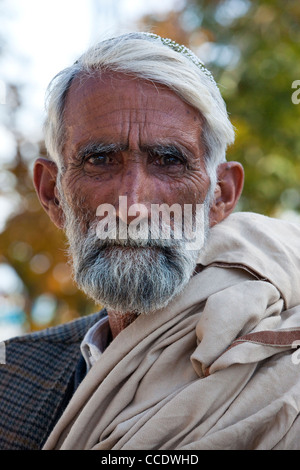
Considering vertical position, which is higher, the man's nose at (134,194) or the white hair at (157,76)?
the white hair at (157,76)

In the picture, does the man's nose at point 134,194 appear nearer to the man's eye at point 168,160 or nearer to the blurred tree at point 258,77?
the man's eye at point 168,160

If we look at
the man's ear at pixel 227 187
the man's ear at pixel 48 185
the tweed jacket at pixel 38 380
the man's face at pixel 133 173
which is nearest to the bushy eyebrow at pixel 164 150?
the man's face at pixel 133 173

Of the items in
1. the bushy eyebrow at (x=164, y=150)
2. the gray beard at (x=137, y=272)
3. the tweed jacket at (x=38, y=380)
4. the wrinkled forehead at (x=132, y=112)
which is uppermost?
the wrinkled forehead at (x=132, y=112)

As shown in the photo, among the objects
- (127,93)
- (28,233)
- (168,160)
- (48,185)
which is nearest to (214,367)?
(168,160)

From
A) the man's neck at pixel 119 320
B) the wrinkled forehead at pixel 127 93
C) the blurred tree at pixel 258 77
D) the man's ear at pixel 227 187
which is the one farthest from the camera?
the blurred tree at pixel 258 77

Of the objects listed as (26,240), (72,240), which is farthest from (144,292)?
(26,240)

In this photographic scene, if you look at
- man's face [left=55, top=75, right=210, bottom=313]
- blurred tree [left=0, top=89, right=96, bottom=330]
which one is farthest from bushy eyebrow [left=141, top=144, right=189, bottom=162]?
blurred tree [left=0, top=89, right=96, bottom=330]

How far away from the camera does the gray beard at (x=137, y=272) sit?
2.00 meters

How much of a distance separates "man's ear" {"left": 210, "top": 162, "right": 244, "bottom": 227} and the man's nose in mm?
407

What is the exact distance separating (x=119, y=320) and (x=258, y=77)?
21.8ft

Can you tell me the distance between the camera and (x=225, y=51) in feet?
28.6

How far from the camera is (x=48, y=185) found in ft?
8.27

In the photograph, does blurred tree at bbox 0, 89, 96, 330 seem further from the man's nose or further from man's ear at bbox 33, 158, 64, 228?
the man's nose

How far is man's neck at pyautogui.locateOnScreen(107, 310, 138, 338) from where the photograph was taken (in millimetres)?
2229
